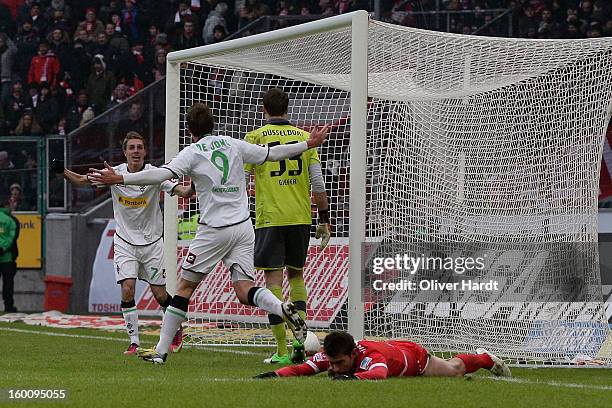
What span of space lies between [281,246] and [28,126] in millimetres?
13550

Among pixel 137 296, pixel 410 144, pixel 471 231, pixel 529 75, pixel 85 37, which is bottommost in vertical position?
pixel 137 296

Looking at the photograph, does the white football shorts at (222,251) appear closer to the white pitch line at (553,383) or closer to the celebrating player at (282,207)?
the celebrating player at (282,207)

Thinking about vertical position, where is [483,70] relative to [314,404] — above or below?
above

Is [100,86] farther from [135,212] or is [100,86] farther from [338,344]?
[338,344]

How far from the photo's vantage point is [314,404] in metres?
6.30

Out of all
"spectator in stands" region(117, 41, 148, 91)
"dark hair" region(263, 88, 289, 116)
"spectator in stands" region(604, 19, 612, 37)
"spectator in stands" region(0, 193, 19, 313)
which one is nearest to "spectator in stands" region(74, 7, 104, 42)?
"spectator in stands" region(117, 41, 148, 91)

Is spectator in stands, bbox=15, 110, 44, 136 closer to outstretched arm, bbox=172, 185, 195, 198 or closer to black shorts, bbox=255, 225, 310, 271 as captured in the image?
outstretched arm, bbox=172, 185, 195, 198

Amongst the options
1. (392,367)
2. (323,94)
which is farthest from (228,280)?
(392,367)

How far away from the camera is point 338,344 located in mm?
7164

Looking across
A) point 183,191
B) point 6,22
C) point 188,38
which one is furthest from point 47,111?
point 183,191

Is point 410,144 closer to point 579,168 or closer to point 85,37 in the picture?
point 579,168

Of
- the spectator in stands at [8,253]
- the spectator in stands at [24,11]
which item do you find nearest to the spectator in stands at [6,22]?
the spectator in stands at [24,11]

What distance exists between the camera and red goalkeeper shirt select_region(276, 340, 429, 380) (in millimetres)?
7348

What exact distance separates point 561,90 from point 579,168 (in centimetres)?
72
